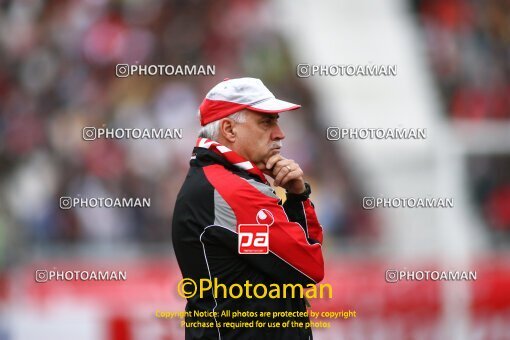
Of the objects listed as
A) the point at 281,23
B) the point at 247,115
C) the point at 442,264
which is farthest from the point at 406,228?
the point at 247,115

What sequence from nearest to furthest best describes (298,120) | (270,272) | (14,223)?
(270,272)
(14,223)
(298,120)

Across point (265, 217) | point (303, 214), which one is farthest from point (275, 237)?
point (303, 214)

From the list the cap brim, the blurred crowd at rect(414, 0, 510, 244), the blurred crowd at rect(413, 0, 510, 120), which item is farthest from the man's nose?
the blurred crowd at rect(413, 0, 510, 120)

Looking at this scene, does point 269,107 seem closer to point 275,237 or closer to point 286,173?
point 286,173

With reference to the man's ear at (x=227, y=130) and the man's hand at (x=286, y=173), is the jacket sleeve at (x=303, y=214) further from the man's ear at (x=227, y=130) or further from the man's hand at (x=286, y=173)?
the man's ear at (x=227, y=130)

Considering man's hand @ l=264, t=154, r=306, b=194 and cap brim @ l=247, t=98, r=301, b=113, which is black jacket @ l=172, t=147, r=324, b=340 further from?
cap brim @ l=247, t=98, r=301, b=113

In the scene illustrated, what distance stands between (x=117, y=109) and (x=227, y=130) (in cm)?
685

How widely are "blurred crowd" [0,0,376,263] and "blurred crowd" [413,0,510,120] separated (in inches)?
58.7

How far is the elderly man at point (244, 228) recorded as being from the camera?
3703 mm

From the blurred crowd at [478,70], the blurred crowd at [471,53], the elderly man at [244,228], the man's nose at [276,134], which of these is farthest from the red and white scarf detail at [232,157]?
the blurred crowd at [471,53]

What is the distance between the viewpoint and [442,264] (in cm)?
850

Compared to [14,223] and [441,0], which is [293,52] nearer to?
[441,0]

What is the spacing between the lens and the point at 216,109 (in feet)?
12.8

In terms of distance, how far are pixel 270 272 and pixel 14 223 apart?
632 centimetres
